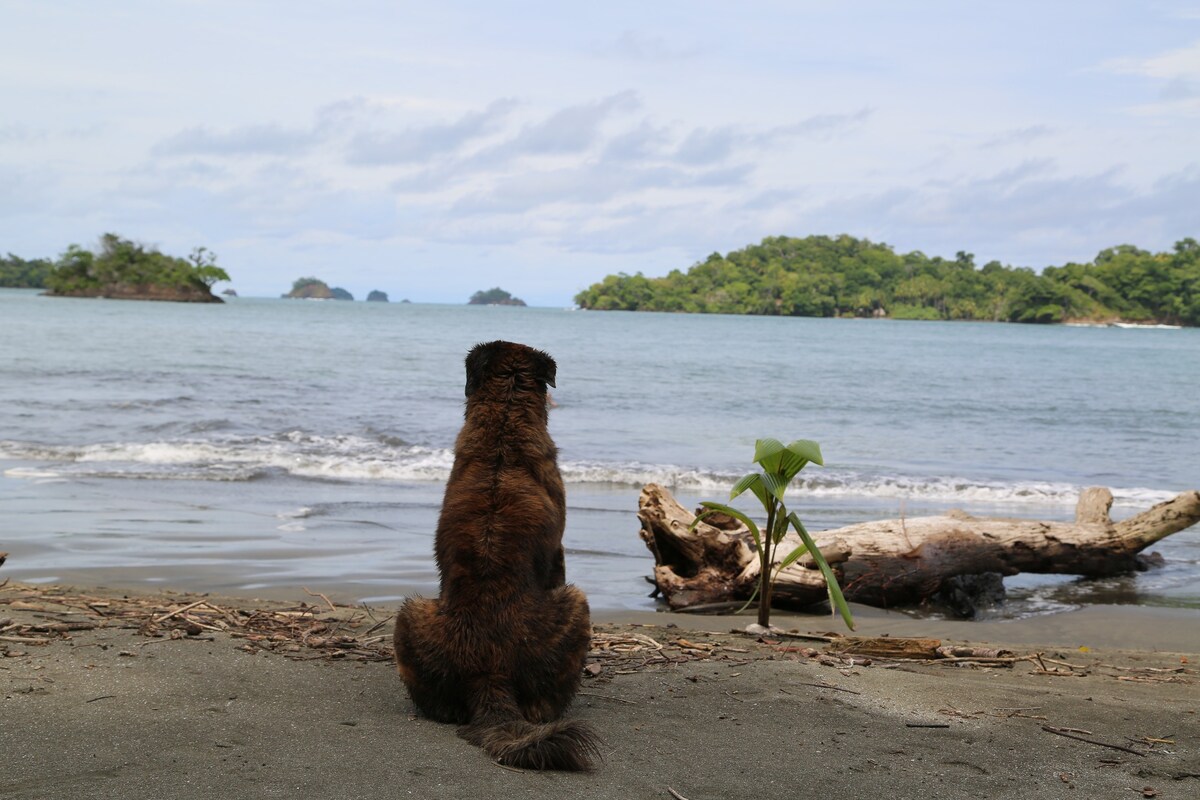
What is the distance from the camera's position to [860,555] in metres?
8.80

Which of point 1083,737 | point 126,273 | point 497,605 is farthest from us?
point 126,273

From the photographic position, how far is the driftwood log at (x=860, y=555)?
8.44 m

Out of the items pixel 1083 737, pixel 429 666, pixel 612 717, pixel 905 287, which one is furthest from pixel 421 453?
pixel 905 287

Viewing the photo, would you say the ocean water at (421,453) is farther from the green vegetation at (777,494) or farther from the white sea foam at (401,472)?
the green vegetation at (777,494)

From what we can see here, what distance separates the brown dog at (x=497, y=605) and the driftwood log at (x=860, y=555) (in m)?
4.10

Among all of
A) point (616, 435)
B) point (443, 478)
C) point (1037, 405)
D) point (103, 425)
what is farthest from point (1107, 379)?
point (103, 425)

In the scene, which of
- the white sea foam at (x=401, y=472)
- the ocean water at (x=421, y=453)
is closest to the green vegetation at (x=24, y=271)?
the ocean water at (x=421, y=453)

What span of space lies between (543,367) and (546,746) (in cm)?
172

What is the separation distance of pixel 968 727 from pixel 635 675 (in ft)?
5.48

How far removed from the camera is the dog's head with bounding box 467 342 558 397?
15.2 ft

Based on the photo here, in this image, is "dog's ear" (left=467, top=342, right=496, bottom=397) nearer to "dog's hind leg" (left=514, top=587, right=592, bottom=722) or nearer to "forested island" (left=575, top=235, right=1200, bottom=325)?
"dog's hind leg" (left=514, top=587, right=592, bottom=722)

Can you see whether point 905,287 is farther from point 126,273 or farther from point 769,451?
point 769,451

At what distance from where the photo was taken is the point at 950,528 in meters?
9.01

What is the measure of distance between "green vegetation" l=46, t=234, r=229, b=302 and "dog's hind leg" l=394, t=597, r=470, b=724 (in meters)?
112
